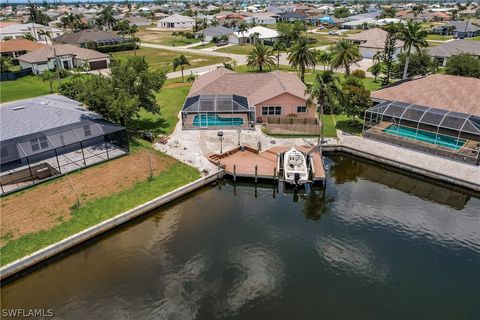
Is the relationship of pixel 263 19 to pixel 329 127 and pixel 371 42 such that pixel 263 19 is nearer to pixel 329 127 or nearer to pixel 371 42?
pixel 371 42

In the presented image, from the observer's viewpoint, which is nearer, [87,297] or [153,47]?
[87,297]

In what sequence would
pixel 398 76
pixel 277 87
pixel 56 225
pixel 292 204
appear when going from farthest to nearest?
1. pixel 398 76
2. pixel 277 87
3. pixel 292 204
4. pixel 56 225

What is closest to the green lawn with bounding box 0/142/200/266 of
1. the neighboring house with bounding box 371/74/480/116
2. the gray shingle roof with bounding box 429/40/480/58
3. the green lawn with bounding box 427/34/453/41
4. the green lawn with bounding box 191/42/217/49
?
the neighboring house with bounding box 371/74/480/116

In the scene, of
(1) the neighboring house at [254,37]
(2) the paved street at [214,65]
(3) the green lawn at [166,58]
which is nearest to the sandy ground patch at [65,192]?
(2) the paved street at [214,65]

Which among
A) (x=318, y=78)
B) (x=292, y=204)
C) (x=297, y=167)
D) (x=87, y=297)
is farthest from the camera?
(x=318, y=78)

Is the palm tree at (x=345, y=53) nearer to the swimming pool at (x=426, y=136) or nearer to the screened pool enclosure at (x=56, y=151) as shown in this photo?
the swimming pool at (x=426, y=136)

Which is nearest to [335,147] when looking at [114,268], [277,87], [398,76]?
[277,87]

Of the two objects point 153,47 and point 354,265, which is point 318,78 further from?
point 153,47
